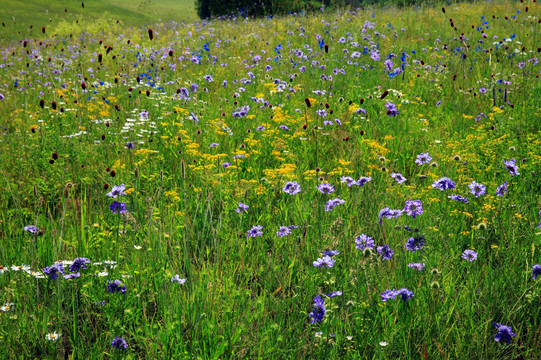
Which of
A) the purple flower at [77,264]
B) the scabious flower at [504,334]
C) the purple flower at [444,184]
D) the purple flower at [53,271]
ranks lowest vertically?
the scabious flower at [504,334]

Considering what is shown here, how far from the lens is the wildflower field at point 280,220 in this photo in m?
1.70

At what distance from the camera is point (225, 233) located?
2.40 m

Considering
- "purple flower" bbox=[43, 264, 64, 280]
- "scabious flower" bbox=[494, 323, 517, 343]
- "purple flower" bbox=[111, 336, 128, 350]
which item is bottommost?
"scabious flower" bbox=[494, 323, 517, 343]

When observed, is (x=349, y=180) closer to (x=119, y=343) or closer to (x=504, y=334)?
(x=504, y=334)

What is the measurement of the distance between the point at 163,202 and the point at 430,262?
1666mm

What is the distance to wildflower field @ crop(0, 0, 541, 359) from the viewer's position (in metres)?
1.70

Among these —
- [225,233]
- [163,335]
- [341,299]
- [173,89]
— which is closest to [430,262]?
[341,299]

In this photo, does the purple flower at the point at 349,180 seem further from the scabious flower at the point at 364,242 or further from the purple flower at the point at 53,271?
the purple flower at the point at 53,271

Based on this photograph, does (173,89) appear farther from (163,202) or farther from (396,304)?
(396,304)

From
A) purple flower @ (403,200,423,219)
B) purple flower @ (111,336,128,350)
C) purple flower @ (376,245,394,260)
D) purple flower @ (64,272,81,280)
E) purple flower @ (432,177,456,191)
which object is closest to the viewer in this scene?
purple flower @ (111,336,128,350)

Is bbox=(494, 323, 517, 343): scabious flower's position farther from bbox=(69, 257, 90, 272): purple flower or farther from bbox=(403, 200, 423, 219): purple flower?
bbox=(69, 257, 90, 272): purple flower

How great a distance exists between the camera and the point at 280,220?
2611mm

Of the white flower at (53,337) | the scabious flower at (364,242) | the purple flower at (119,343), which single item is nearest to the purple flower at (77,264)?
the white flower at (53,337)

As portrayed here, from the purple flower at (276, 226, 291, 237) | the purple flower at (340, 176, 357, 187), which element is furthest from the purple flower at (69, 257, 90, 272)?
the purple flower at (340, 176, 357, 187)
